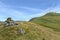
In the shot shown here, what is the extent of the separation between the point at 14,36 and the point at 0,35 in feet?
15.4

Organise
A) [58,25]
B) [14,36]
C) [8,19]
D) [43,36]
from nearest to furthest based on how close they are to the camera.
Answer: [14,36], [43,36], [8,19], [58,25]

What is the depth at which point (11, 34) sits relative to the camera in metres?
45.2

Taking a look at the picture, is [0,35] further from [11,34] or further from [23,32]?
[23,32]

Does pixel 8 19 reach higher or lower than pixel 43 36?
higher

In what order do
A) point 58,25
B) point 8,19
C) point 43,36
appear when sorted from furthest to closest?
point 58,25
point 8,19
point 43,36

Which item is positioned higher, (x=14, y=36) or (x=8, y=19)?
(x=8, y=19)

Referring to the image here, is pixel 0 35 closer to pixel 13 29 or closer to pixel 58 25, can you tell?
pixel 13 29

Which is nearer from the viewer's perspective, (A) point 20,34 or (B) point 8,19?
(A) point 20,34

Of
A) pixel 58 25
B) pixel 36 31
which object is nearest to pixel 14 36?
pixel 36 31

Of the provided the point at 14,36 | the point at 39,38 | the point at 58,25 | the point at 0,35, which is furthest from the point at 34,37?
the point at 58,25

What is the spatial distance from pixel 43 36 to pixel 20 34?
684 centimetres

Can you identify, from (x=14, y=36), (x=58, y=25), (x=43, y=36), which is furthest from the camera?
(x=58, y=25)

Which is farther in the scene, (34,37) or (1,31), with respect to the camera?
(1,31)

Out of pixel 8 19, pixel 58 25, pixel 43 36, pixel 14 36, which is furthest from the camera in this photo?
pixel 58 25
